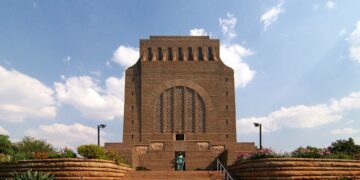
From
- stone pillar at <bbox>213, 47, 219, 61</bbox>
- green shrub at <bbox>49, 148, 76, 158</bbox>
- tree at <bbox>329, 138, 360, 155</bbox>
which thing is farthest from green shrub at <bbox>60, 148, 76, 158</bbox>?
stone pillar at <bbox>213, 47, 219, 61</bbox>

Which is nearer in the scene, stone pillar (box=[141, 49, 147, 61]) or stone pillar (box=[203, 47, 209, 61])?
stone pillar (box=[141, 49, 147, 61])

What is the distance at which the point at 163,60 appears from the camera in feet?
149

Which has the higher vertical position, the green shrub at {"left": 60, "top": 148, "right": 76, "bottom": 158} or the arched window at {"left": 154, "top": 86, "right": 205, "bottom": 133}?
the arched window at {"left": 154, "top": 86, "right": 205, "bottom": 133}

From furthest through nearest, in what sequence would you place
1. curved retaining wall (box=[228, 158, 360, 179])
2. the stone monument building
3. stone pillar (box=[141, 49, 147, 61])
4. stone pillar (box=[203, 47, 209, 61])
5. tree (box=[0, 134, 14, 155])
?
stone pillar (box=[203, 47, 209, 61]) → stone pillar (box=[141, 49, 147, 61]) → the stone monument building → tree (box=[0, 134, 14, 155]) → curved retaining wall (box=[228, 158, 360, 179])

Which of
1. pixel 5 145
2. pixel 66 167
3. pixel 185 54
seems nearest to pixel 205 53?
pixel 185 54

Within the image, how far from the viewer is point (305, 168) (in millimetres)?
16641

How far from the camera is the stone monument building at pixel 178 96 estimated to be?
1711 inches

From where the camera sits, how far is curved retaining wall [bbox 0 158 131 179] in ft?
60.6

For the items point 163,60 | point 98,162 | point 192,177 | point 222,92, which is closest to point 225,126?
point 222,92

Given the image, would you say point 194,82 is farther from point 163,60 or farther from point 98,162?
point 98,162

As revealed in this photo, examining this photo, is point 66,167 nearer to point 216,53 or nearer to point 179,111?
point 179,111

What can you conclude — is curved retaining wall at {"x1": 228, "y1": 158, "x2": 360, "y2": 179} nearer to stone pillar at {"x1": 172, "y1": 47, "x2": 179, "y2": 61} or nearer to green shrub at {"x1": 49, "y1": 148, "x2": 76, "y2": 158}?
green shrub at {"x1": 49, "y1": 148, "x2": 76, "y2": 158}

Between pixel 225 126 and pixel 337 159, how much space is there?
26363 mm

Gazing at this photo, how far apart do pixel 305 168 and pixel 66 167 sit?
1036cm
